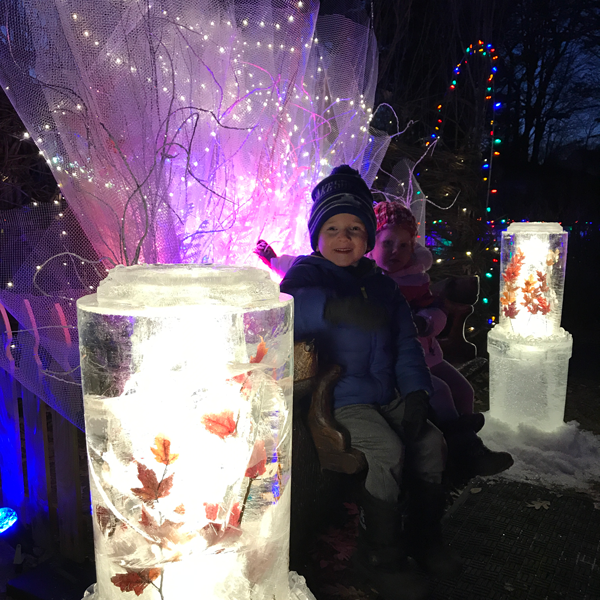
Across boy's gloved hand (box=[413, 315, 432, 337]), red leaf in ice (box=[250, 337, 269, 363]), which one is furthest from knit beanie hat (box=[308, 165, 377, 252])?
red leaf in ice (box=[250, 337, 269, 363])

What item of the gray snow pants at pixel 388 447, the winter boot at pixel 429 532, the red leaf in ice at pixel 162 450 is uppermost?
the red leaf in ice at pixel 162 450

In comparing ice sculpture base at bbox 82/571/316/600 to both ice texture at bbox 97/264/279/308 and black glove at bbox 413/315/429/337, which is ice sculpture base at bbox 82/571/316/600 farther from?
black glove at bbox 413/315/429/337

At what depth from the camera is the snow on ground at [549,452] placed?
330 cm

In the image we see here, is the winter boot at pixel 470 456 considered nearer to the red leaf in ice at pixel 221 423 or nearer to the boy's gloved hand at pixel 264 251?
the boy's gloved hand at pixel 264 251

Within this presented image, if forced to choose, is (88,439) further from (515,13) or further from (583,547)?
(515,13)

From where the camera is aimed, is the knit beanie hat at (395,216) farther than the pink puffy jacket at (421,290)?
No

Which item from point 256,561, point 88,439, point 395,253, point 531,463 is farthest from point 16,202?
point 531,463

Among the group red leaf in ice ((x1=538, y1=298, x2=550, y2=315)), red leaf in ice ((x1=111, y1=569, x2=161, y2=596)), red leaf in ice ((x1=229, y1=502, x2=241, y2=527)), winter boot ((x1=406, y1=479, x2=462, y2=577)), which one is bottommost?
winter boot ((x1=406, y1=479, x2=462, y2=577))

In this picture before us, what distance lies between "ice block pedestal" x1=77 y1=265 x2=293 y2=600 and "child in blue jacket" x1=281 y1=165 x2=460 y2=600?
42.5 inches

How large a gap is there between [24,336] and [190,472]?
4.04 ft

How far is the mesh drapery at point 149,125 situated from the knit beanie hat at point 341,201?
0.83 ft

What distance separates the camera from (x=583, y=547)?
262cm

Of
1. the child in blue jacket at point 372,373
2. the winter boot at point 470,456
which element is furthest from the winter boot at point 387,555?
the winter boot at point 470,456

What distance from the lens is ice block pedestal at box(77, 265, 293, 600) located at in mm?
1097
